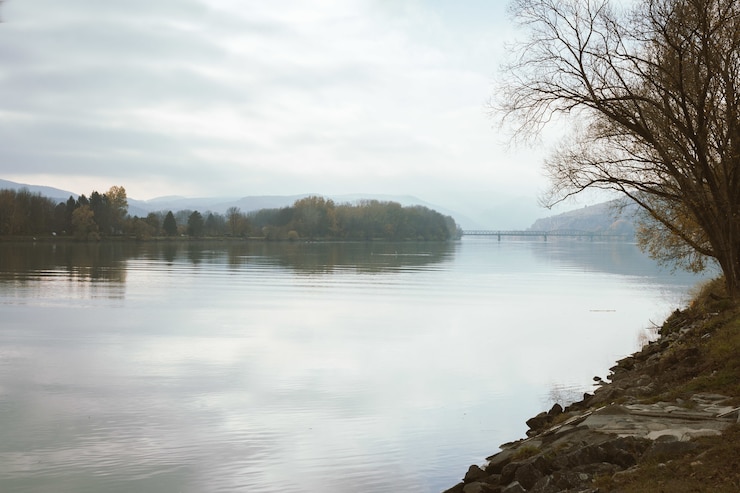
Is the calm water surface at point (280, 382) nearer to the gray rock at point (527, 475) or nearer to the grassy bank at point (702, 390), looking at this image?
the gray rock at point (527, 475)

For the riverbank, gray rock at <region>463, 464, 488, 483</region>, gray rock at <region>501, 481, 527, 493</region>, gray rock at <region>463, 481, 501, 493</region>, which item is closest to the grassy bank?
the riverbank

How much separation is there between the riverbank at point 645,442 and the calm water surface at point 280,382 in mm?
1969

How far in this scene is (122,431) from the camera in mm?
15945

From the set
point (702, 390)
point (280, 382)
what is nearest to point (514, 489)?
point (702, 390)

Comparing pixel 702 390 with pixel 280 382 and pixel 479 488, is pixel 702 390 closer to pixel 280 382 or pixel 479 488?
pixel 479 488

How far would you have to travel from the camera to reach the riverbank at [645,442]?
8.94m

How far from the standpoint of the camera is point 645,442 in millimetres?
10492

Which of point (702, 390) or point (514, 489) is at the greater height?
point (702, 390)

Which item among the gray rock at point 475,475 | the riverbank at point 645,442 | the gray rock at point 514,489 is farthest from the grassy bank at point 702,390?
the gray rock at point 475,475

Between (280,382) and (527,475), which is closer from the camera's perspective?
(527,475)

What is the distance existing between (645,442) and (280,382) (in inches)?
497

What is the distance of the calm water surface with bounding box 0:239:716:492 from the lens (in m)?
13.9

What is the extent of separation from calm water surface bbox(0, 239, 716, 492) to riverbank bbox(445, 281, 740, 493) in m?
1.97

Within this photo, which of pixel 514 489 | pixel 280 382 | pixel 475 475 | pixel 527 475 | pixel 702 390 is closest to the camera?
pixel 514 489
